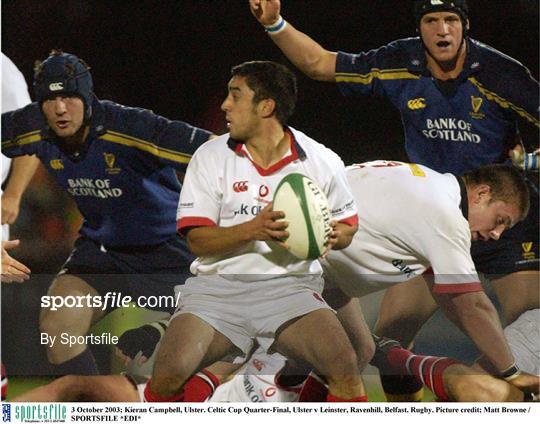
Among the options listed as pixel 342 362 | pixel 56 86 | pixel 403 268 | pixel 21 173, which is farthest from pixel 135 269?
pixel 403 268

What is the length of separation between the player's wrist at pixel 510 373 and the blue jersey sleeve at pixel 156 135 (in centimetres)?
199

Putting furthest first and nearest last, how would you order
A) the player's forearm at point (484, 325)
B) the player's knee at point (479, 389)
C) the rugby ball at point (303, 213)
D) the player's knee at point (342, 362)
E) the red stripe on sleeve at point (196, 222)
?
the player's knee at point (479, 389)
the player's forearm at point (484, 325)
the red stripe on sleeve at point (196, 222)
the player's knee at point (342, 362)
the rugby ball at point (303, 213)

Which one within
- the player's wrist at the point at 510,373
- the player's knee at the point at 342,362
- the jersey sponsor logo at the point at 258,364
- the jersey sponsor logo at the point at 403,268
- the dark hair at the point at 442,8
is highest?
the dark hair at the point at 442,8

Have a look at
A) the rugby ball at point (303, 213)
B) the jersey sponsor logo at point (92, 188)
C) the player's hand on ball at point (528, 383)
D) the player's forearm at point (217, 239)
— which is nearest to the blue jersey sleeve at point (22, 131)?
the jersey sponsor logo at point (92, 188)

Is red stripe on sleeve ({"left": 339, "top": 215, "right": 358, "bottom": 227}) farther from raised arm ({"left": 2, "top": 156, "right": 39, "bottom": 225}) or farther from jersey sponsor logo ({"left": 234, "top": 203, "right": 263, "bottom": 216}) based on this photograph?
raised arm ({"left": 2, "top": 156, "right": 39, "bottom": 225})

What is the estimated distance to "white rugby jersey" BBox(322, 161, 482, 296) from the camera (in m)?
4.20

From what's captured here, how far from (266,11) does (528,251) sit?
6.25 feet

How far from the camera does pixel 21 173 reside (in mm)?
4453

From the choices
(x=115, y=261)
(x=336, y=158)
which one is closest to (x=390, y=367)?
(x=336, y=158)

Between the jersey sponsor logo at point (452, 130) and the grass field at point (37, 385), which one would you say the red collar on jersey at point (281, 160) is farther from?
the grass field at point (37, 385)

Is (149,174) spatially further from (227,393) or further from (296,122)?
(227,393)

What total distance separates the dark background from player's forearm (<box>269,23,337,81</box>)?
1.5 inches

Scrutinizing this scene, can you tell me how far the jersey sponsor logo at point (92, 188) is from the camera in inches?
174

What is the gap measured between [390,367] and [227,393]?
2.87 feet
